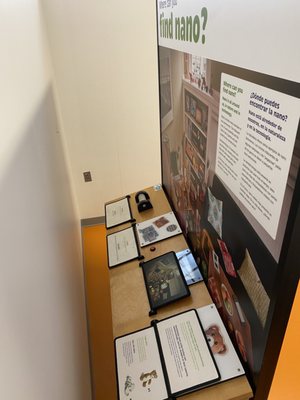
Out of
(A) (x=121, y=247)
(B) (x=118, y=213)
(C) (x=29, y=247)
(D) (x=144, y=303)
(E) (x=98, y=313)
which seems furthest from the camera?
(E) (x=98, y=313)

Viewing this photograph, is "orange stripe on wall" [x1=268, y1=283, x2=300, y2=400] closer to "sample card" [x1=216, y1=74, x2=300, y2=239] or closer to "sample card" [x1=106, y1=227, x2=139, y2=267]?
"sample card" [x1=106, y1=227, x2=139, y2=267]

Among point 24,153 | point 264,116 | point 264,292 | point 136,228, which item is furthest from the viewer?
point 136,228

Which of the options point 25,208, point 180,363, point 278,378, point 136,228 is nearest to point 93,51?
point 136,228

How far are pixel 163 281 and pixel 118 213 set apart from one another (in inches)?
26.0

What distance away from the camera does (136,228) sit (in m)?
1.68

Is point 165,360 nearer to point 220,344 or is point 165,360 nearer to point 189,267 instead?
point 220,344

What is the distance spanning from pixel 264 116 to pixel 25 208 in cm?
75

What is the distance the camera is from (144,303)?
1.27 metres

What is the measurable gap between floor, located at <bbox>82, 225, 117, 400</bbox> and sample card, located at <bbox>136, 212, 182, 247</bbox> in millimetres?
895

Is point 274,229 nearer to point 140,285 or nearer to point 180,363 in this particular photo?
point 180,363

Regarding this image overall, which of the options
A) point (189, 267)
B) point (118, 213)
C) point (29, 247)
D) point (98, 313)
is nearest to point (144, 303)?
point (189, 267)

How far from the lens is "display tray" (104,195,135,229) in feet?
5.83

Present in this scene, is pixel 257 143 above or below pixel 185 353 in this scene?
above

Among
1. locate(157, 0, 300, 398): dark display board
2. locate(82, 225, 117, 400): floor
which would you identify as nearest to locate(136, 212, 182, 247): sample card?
locate(157, 0, 300, 398): dark display board
